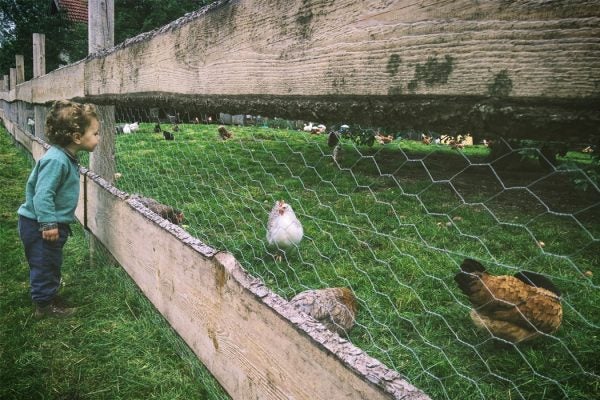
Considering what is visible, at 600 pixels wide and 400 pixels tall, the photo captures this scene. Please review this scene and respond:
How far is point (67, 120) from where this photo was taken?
228cm

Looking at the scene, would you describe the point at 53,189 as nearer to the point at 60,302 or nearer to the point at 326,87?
the point at 60,302

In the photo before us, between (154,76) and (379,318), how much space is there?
1.68 metres

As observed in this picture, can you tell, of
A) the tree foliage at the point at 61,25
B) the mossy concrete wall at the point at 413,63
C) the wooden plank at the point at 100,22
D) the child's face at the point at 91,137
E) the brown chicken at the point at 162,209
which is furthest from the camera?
the tree foliage at the point at 61,25

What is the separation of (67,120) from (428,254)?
8.57 ft

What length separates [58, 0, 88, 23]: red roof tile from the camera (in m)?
21.7

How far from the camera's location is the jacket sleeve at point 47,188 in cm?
221

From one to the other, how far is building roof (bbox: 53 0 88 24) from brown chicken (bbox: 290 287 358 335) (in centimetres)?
2540

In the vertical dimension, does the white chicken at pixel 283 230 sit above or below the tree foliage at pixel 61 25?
below

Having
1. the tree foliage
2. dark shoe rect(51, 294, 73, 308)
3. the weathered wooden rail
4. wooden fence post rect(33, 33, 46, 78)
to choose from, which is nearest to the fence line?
the weathered wooden rail

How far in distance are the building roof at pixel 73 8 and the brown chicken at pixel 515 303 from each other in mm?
25765

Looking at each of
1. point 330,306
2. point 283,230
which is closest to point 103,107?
point 283,230

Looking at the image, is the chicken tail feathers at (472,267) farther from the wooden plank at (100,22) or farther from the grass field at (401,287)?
the wooden plank at (100,22)

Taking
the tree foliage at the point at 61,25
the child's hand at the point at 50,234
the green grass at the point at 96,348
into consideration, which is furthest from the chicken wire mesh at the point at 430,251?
the tree foliage at the point at 61,25

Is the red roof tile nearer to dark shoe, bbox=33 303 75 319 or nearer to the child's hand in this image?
the child's hand
